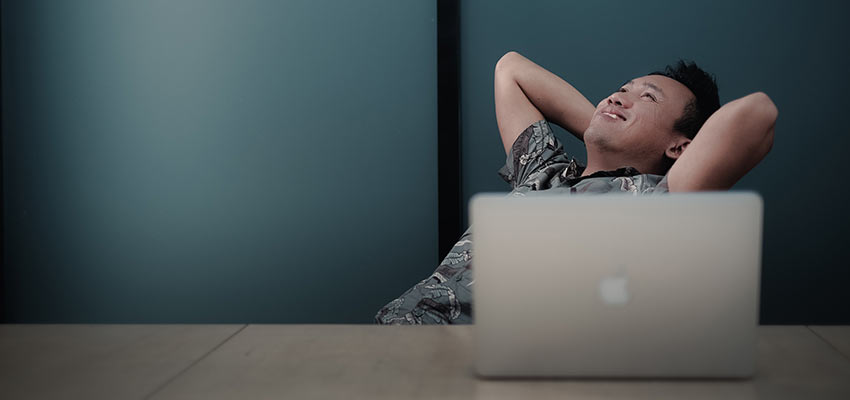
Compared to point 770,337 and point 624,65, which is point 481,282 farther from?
point 624,65

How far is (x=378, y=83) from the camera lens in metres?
2.06

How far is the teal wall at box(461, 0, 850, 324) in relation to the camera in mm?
1899

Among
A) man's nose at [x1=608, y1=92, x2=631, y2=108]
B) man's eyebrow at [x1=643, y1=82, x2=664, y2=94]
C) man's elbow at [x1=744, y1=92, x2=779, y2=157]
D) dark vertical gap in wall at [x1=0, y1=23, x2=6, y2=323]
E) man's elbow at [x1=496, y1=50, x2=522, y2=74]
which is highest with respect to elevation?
man's elbow at [x1=496, y1=50, x2=522, y2=74]

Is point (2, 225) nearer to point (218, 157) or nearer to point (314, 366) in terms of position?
point (218, 157)

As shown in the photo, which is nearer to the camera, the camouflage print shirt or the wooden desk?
the wooden desk

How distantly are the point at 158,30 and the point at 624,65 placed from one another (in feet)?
5.48

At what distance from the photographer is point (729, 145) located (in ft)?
3.83

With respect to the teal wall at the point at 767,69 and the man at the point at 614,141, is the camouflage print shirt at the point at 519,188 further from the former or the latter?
the teal wall at the point at 767,69

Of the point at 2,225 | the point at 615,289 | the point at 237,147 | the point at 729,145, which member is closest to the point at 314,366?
the point at 615,289

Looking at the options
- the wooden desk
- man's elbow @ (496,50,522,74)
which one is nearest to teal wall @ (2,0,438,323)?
man's elbow @ (496,50,522,74)

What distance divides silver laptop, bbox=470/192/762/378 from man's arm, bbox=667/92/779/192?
0.75 meters

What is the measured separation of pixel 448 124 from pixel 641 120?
0.67 m

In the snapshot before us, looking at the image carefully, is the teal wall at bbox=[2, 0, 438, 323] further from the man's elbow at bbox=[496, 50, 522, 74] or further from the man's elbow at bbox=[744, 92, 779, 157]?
the man's elbow at bbox=[744, 92, 779, 157]

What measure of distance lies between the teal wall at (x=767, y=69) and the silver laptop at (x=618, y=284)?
1541 mm
